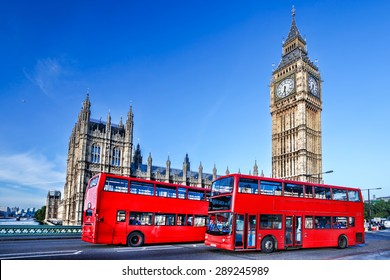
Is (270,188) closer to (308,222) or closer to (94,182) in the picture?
(308,222)

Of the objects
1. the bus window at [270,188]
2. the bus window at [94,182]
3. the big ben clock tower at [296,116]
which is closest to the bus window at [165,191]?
the bus window at [94,182]

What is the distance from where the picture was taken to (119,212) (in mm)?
18125

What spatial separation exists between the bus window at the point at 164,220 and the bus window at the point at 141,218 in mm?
404

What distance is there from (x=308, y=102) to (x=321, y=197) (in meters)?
57.7

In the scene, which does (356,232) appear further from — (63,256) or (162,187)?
(63,256)

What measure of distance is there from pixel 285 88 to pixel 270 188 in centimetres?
6413

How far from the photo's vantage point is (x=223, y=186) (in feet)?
54.6

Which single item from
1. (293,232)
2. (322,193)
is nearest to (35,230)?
(293,232)

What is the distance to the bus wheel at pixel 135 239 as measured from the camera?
60.2 feet

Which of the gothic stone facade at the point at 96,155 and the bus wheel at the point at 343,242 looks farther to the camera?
the gothic stone facade at the point at 96,155

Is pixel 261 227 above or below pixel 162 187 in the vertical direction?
below

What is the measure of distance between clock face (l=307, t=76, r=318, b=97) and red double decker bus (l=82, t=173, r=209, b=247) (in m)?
61.0

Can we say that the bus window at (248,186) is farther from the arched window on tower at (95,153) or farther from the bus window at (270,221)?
the arched window on tower at (95,153)
